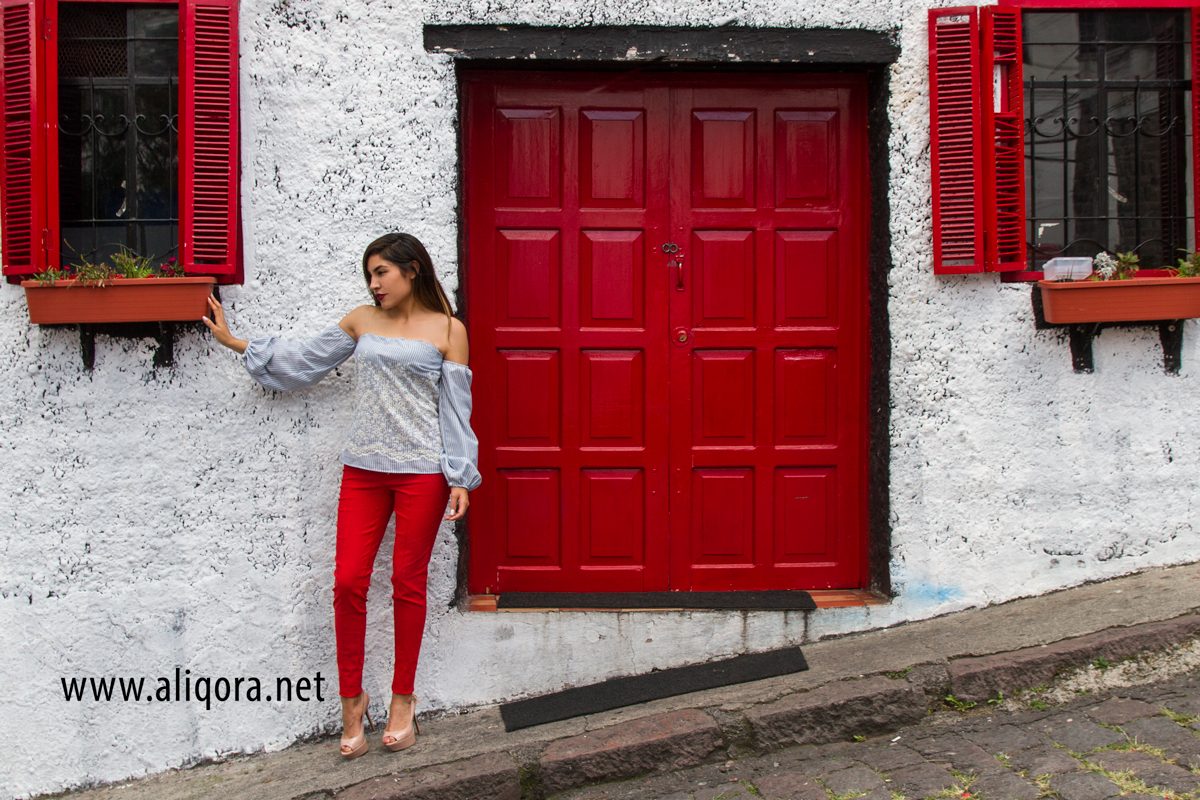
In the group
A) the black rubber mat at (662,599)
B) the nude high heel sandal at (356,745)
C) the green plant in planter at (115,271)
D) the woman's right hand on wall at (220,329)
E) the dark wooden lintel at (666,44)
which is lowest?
the nude high heel sandal at (356,745)

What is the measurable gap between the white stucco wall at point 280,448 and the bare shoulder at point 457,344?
400mm

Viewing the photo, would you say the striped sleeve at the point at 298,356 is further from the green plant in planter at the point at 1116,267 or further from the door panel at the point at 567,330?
the green plant in planter at the point at 1116,267

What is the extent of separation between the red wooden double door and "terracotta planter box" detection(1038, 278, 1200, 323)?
0.75 metres

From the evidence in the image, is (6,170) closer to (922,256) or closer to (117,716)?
(117,716)

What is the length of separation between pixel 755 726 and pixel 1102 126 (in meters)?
2.92

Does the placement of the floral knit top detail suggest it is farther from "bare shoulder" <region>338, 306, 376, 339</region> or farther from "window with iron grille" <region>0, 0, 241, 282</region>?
"window with iron grille" <region>0, 0, 241, 282</region>

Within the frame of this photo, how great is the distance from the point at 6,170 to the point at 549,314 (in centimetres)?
212

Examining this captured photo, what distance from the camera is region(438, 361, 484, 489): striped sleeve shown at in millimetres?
3039

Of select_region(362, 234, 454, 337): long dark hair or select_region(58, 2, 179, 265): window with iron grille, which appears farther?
select_region(58, 2, 179, 265): window with iron grille

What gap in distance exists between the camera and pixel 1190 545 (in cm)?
366

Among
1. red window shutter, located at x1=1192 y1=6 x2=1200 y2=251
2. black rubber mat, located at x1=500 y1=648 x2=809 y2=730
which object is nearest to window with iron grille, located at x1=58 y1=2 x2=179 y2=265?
black rubber mat, located at x1=500 y1=648 x2=809 y2=730

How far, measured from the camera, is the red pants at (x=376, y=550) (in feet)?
9.91

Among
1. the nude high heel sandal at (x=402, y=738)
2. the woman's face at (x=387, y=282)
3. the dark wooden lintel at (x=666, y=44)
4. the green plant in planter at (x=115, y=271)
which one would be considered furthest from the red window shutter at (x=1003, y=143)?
the green plant in planter at (x=115, y=271)

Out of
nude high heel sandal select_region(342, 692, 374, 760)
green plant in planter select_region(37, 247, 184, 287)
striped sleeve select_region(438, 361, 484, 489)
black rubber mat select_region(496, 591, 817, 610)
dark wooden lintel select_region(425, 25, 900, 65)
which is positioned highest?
dark wooden lintel select_region(425, 25, 900, 65)
